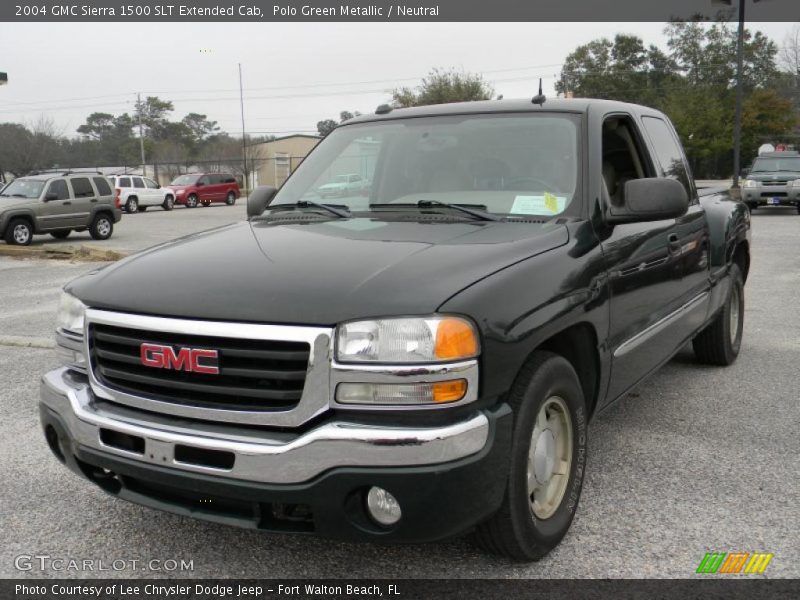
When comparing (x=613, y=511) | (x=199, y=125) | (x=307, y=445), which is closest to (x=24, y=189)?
(x=613, y=511)

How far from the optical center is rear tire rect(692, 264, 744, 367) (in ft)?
18.2

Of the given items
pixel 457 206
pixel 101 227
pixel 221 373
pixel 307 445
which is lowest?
pixel 101 227

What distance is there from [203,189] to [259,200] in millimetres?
32267

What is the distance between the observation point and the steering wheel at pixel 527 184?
138 inches

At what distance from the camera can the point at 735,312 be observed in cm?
597

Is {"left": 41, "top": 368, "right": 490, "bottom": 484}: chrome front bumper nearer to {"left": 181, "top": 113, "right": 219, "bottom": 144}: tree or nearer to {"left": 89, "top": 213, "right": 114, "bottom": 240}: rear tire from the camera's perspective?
{"left": 89, "top": 213, "right": 114, "bottom": 240}: rear tire

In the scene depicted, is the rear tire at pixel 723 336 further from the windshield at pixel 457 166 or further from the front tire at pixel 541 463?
the front tire at pixel 541 463

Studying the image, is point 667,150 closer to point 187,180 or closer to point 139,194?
point 139,194

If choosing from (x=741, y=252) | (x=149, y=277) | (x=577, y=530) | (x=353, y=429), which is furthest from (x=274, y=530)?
(x=741, y=252)

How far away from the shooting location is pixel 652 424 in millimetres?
4484

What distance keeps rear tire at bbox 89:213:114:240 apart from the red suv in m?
15.2

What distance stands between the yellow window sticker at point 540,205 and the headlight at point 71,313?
6.08ft

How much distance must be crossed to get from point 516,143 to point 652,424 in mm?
1901

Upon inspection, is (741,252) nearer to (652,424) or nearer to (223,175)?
(652,424)
